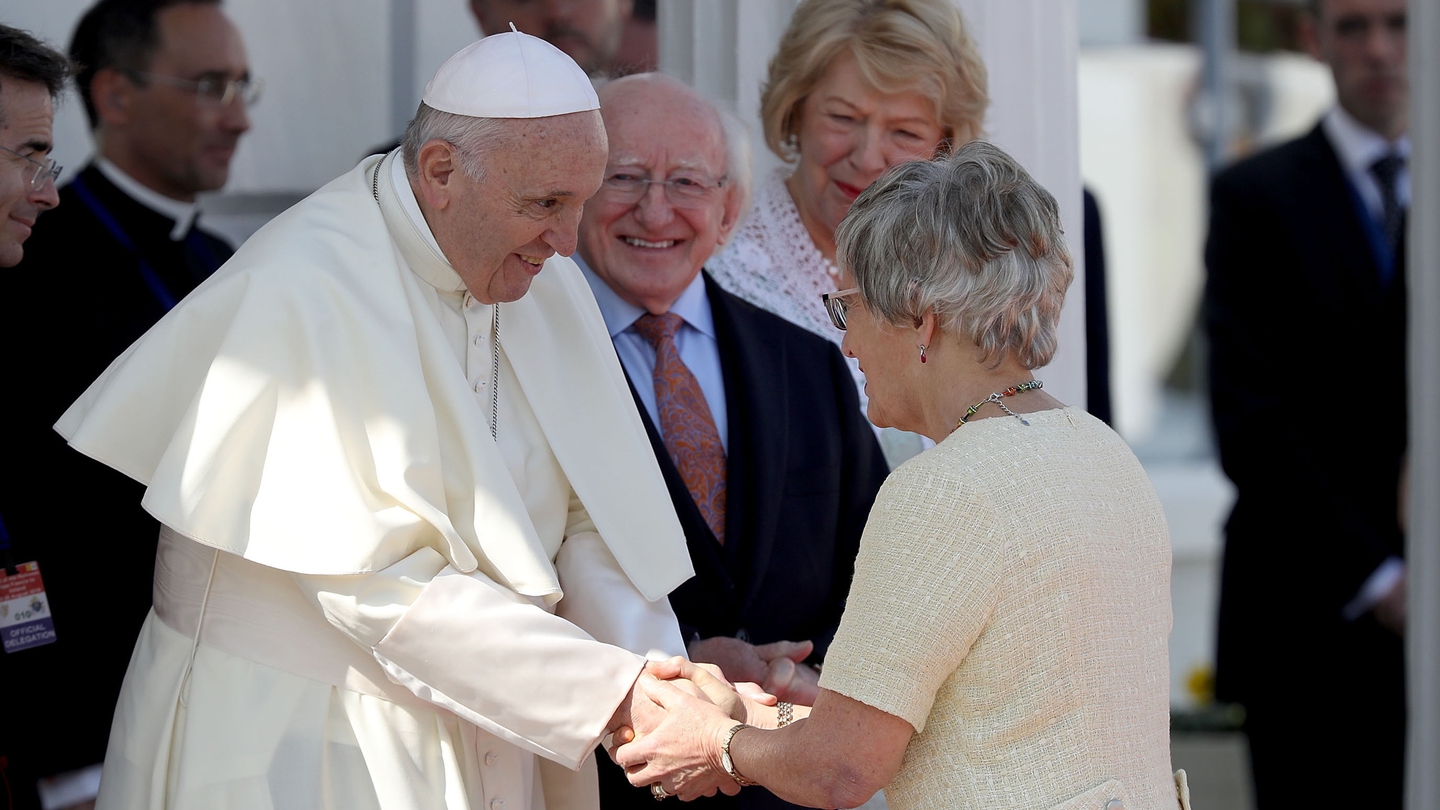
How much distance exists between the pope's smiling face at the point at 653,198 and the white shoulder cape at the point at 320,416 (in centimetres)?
63

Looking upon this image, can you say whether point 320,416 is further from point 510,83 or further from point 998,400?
point 998,400

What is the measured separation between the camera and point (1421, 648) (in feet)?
12.5

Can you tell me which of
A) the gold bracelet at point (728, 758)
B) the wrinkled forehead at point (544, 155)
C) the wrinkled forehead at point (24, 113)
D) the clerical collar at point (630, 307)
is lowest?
the gold bracelet at point (728, 758)

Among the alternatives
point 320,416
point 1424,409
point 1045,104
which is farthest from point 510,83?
point 1424,409

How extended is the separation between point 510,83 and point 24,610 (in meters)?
1.43

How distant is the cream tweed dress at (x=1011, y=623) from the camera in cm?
198

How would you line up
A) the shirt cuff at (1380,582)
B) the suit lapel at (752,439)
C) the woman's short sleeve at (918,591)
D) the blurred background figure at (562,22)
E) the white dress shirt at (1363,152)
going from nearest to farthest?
the woman's short sleeve at (918,591) → the suit lapel at (752,439) → the blurred background figure at (562,22) → the shirt cuff at (1380,582) → the white dress shirt at (1363,152)

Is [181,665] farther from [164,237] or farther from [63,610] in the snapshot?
[164,237]

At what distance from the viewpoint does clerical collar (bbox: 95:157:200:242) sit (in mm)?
3920

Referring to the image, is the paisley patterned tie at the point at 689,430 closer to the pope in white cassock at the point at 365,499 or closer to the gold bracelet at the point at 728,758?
the pope in white cassock at the point at 365,499

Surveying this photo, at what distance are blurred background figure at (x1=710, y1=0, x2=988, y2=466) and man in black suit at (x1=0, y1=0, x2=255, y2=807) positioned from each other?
1.45 metres

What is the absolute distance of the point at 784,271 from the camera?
3.45 meters

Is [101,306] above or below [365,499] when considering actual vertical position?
above

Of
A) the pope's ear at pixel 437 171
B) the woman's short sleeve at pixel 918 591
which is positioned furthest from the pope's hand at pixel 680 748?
the pope's ear at pixel 437 171
